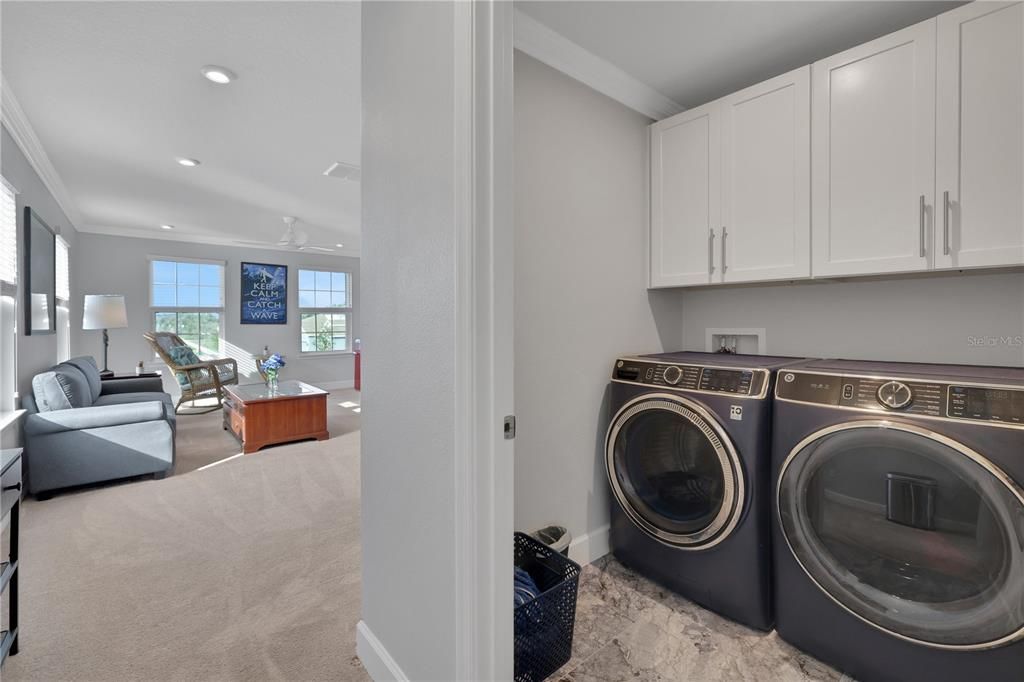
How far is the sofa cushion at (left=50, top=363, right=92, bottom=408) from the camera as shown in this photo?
330cm

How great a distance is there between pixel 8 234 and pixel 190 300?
3.84m

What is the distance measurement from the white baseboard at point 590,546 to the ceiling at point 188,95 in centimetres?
245

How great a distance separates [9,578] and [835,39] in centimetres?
352

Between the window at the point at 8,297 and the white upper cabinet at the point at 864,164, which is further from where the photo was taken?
the window at the point at 8,297

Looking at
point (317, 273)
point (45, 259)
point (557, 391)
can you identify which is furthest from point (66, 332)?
point (557, 391)

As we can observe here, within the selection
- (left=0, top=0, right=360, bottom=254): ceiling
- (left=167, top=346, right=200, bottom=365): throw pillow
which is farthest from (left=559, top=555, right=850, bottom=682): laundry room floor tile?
(left=167, top=346, right=200, bottom=365): throw pillow

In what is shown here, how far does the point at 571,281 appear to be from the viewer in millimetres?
2084

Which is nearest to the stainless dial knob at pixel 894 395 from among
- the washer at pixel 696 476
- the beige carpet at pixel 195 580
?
the washer at pixel 696 476

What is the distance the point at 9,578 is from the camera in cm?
151

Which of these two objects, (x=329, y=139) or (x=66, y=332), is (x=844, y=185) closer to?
(x=329, y=139)

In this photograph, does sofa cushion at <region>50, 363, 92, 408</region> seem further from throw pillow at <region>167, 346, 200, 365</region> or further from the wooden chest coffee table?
throw pillow at <region>167, 346, 200, 365</region>

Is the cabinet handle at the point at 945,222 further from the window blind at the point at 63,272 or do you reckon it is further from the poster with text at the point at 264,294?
the poster with text at the point at 264,294

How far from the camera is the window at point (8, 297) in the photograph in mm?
2836

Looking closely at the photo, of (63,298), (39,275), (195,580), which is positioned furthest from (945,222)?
(63,298)
